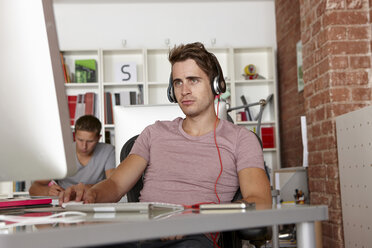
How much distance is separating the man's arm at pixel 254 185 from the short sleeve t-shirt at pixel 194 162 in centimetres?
3

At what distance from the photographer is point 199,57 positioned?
1.79m

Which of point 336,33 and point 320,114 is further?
point 320,114

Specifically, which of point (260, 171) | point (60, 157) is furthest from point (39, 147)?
point (260, 171)

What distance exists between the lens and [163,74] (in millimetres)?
5113

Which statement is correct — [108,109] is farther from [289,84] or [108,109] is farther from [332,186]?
[332,186]

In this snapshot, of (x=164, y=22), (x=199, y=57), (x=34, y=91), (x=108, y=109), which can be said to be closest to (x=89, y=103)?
(x=108, y=109)

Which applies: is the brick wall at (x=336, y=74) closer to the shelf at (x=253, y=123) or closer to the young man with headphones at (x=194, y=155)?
the young man with headphones at (x=194, y=155)

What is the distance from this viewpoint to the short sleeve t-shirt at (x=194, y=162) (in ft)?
5.15

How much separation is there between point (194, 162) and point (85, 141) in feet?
4.94

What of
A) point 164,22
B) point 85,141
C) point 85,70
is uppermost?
point 164,22

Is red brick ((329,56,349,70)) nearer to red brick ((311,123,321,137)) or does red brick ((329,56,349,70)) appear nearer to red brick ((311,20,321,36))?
red brick ((311,20,321,36))

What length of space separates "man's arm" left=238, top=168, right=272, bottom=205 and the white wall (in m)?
3.78

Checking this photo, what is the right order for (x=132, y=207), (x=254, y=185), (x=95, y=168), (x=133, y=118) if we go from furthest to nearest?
1. (x=95, y=168)
2. (x=133, y=118)
3. (x=254, y=185)
4. (x=132, y=207)

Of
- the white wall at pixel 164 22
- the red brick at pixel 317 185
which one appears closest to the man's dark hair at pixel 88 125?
the red brick at pixel 317 185
